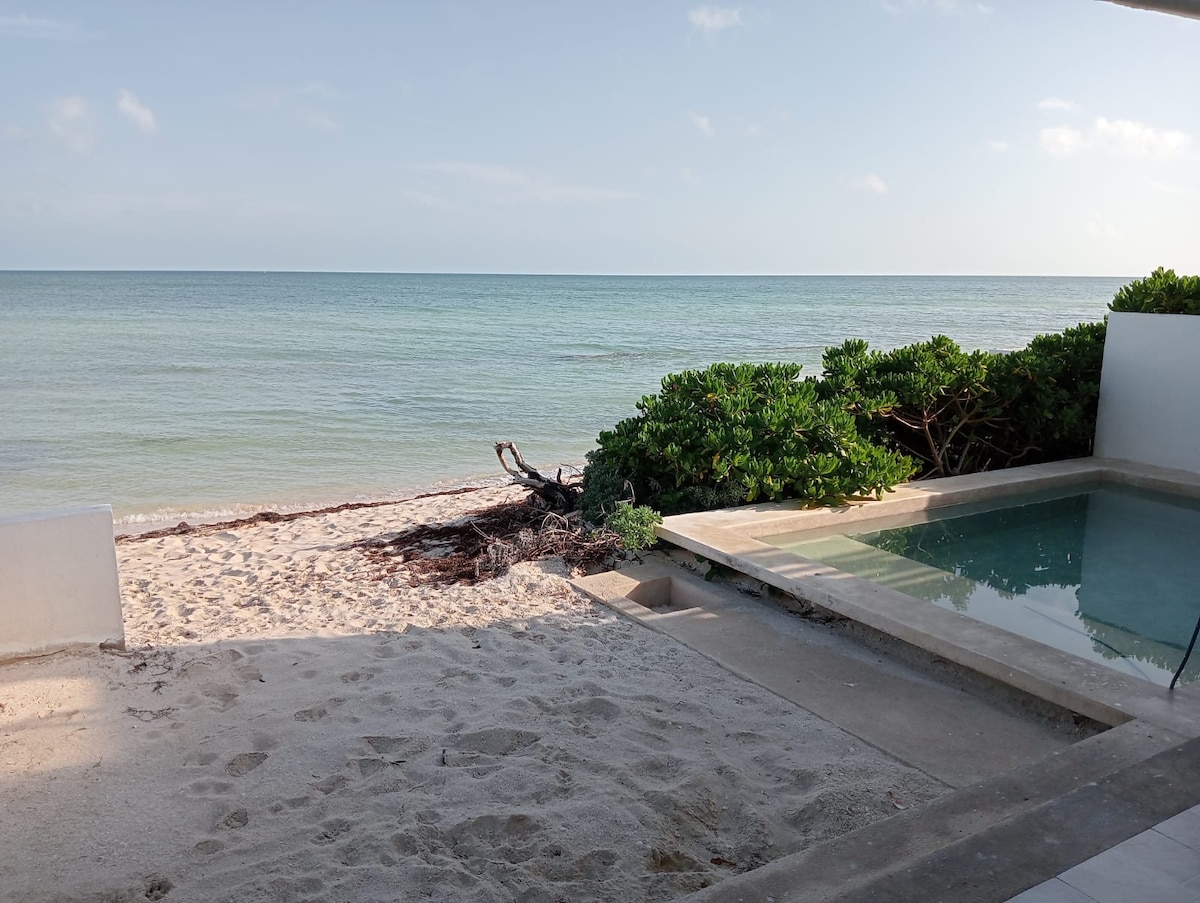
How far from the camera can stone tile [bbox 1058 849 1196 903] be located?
186 centimetres

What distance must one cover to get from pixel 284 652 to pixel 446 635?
79 centimetres

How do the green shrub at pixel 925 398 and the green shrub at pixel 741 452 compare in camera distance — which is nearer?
the green shrub at pixel 741 452

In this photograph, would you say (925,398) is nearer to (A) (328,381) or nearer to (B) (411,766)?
(B) (411,766)

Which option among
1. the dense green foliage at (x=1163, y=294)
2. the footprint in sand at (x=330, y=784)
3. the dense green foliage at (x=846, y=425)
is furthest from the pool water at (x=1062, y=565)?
the footprint in sand at (x=330, y=784)

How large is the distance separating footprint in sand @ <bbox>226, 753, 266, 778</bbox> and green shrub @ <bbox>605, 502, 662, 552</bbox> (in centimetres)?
276

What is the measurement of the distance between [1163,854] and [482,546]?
4492 mm

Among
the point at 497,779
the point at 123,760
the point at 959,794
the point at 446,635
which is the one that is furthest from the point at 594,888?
the point at 446,635

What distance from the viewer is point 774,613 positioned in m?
4.54

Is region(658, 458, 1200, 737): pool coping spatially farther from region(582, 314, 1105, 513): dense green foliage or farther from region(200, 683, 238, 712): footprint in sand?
region(200, 683, 238, 712): footprint in sand

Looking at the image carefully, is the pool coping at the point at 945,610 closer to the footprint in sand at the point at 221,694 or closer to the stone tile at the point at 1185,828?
the stone tile at the point at 1185,828

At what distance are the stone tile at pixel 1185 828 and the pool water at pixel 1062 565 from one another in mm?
1407

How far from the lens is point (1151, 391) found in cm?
749

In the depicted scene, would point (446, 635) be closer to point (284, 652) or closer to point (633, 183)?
point (284, 652)

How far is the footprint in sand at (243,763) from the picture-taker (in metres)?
3.05
